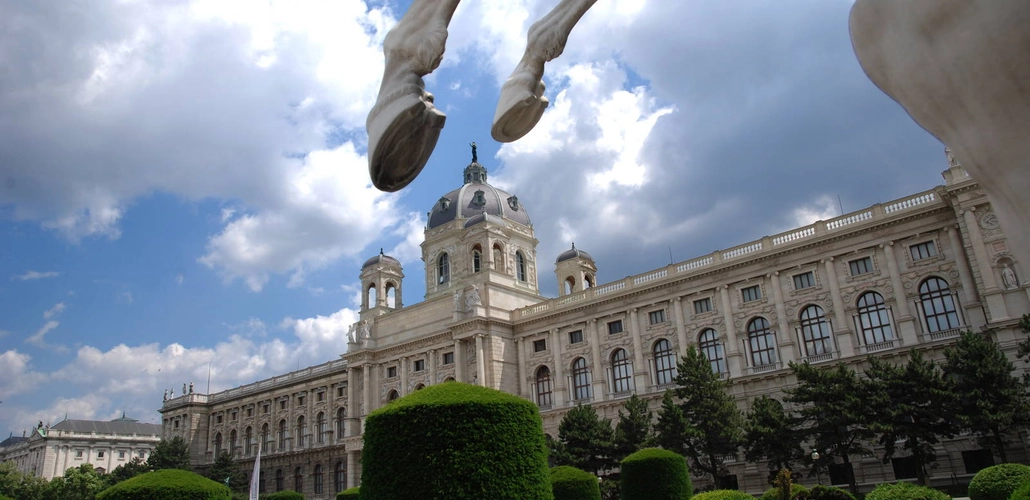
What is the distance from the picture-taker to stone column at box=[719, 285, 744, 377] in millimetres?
39188

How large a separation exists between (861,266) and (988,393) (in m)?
10.3

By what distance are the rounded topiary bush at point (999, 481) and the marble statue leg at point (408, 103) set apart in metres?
19.8

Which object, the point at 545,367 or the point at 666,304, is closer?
the point at 666,304

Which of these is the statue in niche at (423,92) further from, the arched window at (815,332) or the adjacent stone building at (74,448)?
the adjacent stone building at (74,448)

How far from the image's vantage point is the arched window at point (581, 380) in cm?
4553

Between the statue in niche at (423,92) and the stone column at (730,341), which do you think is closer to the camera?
the statue in niche at (423,92)

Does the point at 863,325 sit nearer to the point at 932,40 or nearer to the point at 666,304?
the point at 666,304

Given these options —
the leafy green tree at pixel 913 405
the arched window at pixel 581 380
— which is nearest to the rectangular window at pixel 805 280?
the leafy green tree at pixel 913 405

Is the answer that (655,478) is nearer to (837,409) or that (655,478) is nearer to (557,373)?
(837,409)

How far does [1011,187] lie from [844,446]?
31.9 m

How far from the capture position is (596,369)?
4469 cm

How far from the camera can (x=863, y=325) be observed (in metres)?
36.1

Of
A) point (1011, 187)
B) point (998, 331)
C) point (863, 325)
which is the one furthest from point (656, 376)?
point (1011, 187)

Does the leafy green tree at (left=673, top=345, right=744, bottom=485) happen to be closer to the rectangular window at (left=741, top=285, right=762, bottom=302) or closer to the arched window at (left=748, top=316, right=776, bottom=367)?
the arched window at (left=748, top=316, right=776, bottom=367)
